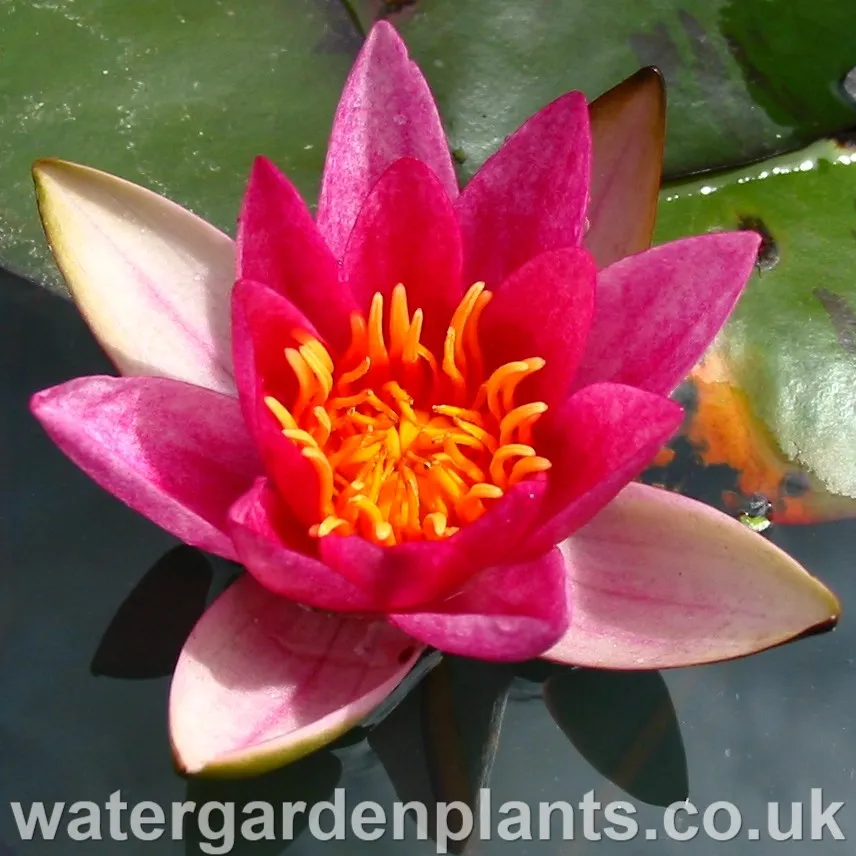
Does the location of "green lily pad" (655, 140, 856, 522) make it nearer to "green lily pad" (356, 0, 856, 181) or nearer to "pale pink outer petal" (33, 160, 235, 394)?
"green lily pad" (356, 0, 856, 181)

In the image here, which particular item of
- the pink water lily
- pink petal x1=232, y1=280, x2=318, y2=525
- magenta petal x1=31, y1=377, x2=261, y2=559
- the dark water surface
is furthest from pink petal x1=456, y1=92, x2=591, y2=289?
the dark water surface

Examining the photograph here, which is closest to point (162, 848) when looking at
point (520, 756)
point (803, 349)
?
point (520, 756)

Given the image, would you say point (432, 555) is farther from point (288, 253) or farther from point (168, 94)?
point (168, 94)

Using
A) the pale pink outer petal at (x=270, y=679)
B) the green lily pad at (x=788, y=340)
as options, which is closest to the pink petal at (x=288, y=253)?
the pale pink outer petal at (x=270, y=679)

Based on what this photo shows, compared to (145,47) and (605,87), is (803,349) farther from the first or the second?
(145,47)

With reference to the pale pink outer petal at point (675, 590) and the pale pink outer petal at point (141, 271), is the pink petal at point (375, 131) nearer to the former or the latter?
the pale pink outer petal at point (141, 271)

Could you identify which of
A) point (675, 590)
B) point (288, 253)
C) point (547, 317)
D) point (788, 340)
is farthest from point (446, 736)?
point (788, 340)
